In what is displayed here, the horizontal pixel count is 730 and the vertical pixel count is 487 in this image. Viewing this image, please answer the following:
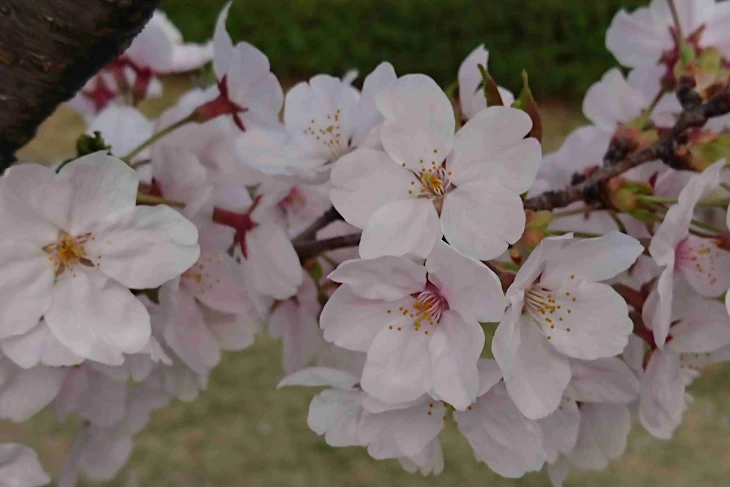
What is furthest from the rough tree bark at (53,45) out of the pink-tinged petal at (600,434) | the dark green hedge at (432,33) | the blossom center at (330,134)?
the dark green hedge at (432,33)

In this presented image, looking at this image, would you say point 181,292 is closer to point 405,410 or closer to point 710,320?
point 405,410

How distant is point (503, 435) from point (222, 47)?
0.33 m

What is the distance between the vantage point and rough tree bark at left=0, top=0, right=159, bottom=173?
0.38m

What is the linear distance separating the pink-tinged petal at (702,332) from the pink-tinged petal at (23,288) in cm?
36

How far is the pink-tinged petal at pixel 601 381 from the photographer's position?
472 mm

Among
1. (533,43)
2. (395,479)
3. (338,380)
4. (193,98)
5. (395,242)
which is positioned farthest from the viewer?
(533,43)

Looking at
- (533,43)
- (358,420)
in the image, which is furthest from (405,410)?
(533,43)

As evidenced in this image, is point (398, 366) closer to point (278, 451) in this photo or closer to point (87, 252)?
point (87, 252)


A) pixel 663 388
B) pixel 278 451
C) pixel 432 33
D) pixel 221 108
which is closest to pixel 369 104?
pixel 221 108

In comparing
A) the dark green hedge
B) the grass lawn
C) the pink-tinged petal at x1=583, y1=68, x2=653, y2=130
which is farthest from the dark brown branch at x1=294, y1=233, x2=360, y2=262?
the dark green hedge

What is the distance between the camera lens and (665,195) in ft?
1.74

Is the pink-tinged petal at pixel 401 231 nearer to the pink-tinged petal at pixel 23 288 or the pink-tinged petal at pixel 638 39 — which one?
the pink-tinged petal at pixel 23 288

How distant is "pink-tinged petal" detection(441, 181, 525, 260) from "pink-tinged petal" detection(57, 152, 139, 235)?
166mm

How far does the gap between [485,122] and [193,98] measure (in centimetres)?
30
